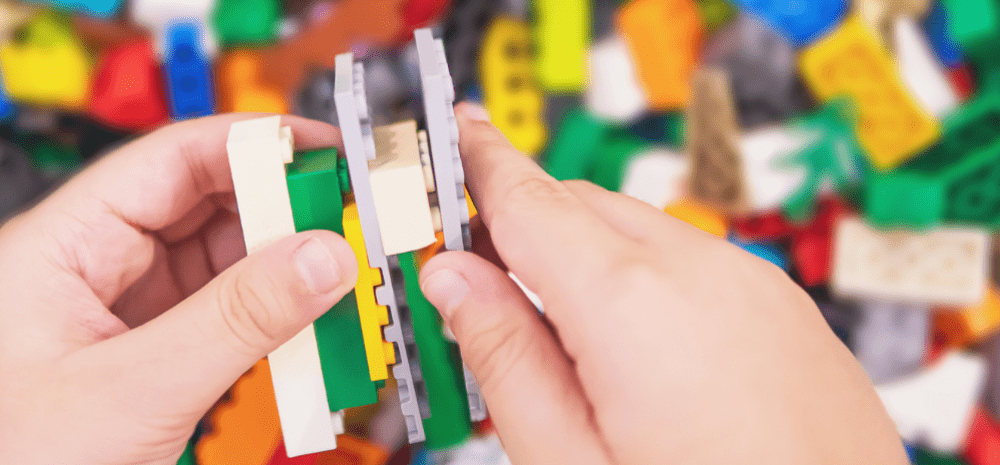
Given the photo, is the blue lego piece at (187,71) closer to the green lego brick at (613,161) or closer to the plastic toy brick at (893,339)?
the green lego brick at (613,161)

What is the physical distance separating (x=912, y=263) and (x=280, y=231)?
99 cm

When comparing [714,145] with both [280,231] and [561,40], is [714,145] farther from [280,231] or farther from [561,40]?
[280,231]

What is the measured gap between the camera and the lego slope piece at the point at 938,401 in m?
0.95

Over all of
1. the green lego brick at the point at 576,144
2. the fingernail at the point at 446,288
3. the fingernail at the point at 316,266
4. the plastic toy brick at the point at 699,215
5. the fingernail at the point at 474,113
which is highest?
the fingernail at the point at 474,113

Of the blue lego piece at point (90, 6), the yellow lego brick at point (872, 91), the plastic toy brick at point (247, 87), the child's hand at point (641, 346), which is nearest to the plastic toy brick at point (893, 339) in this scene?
the yellow lego brick at point (872, 91)

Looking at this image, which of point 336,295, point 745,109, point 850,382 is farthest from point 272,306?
point 745,109

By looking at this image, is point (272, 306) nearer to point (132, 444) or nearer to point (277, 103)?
point (132, 444)

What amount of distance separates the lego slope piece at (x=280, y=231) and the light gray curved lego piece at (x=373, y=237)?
7 cm

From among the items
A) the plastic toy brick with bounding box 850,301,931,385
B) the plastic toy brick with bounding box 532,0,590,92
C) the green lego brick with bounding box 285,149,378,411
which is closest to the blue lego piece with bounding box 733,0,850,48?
the plastic toy brick with bounding box 532,0,590,92

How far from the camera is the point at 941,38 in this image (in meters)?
1.07

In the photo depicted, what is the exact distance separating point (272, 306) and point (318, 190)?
10 cm

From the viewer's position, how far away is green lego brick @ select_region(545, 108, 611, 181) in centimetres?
104

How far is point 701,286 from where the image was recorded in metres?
0.38

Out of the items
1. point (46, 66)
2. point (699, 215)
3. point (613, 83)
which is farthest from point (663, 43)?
point (46, 66)
